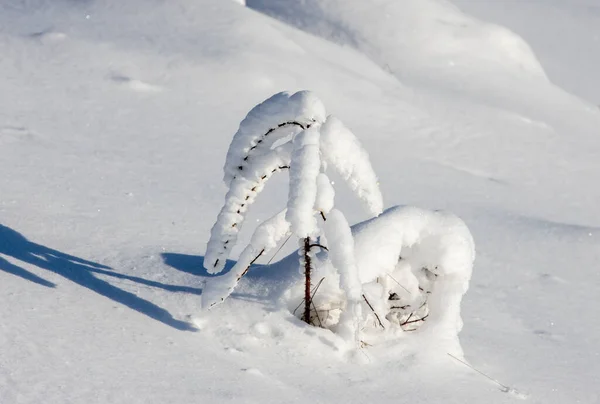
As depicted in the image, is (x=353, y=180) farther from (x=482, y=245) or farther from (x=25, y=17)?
(x=25, y=17)

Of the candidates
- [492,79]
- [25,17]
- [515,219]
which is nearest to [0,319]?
[515,219]

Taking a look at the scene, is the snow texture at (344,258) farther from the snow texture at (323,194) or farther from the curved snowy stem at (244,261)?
the curved snowy stem at (244,261)

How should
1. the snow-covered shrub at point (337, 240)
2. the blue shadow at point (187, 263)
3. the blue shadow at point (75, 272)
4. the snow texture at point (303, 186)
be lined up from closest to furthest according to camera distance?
the snow texture at point (303, 186) → the snow-covered shrub at point (337, 240) → the blue shadow at point (75, 272) → the blue shadow at point (187, 263)

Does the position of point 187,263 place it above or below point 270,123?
below

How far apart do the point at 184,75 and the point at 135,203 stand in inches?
96.6

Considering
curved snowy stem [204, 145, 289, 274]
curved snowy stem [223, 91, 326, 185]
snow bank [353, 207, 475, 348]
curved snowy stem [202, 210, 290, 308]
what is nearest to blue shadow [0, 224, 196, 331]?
curved snowy stem [202, 210, 290, 308]

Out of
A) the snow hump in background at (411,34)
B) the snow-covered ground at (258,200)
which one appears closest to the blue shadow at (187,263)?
the snow-covered ground at (258,200)

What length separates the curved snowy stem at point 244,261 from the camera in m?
3.47

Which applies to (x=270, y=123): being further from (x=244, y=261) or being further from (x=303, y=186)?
(x=244, y=261)

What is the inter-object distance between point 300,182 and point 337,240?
0.27m

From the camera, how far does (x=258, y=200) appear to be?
561 centimetres

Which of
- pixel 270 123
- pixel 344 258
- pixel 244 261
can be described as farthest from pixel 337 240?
pixel 270 123

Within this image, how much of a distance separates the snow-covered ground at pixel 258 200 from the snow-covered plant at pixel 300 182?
0.26 meters

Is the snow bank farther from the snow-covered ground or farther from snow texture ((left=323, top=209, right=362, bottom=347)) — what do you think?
snow texture ((left=323, top=209, right=362, bottom=347))
